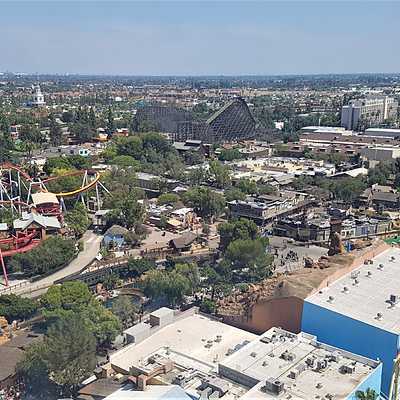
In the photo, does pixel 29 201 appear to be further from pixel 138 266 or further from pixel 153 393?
pixel 153 393

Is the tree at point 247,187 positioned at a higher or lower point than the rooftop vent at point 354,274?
lower

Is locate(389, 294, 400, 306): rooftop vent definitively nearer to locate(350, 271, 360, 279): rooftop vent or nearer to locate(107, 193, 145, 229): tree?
locate(350, 271, 360, 279): rooftop vent

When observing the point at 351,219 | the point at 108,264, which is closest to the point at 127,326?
the point at 108,264

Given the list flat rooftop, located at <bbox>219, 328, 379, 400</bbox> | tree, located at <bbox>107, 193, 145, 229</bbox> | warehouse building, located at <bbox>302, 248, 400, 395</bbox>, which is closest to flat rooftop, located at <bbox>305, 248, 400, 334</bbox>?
warehouse building, located at <bbox>302, 248, 400, 395</bbox>

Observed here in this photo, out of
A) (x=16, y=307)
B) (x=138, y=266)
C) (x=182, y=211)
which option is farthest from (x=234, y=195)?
(x=16, y=307)

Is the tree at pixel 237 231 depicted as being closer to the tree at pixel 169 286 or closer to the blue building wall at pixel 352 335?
the tree at pixel 169 286

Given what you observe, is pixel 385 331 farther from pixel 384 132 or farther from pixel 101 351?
pixel 384 132

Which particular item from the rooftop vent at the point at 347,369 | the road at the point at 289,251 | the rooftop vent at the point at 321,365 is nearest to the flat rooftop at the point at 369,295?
the rooftop vent at the point at 347,369

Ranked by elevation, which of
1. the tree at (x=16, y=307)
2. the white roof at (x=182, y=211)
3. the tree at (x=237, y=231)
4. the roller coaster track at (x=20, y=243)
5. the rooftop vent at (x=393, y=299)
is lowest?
the tree at (x=16, y=307)
